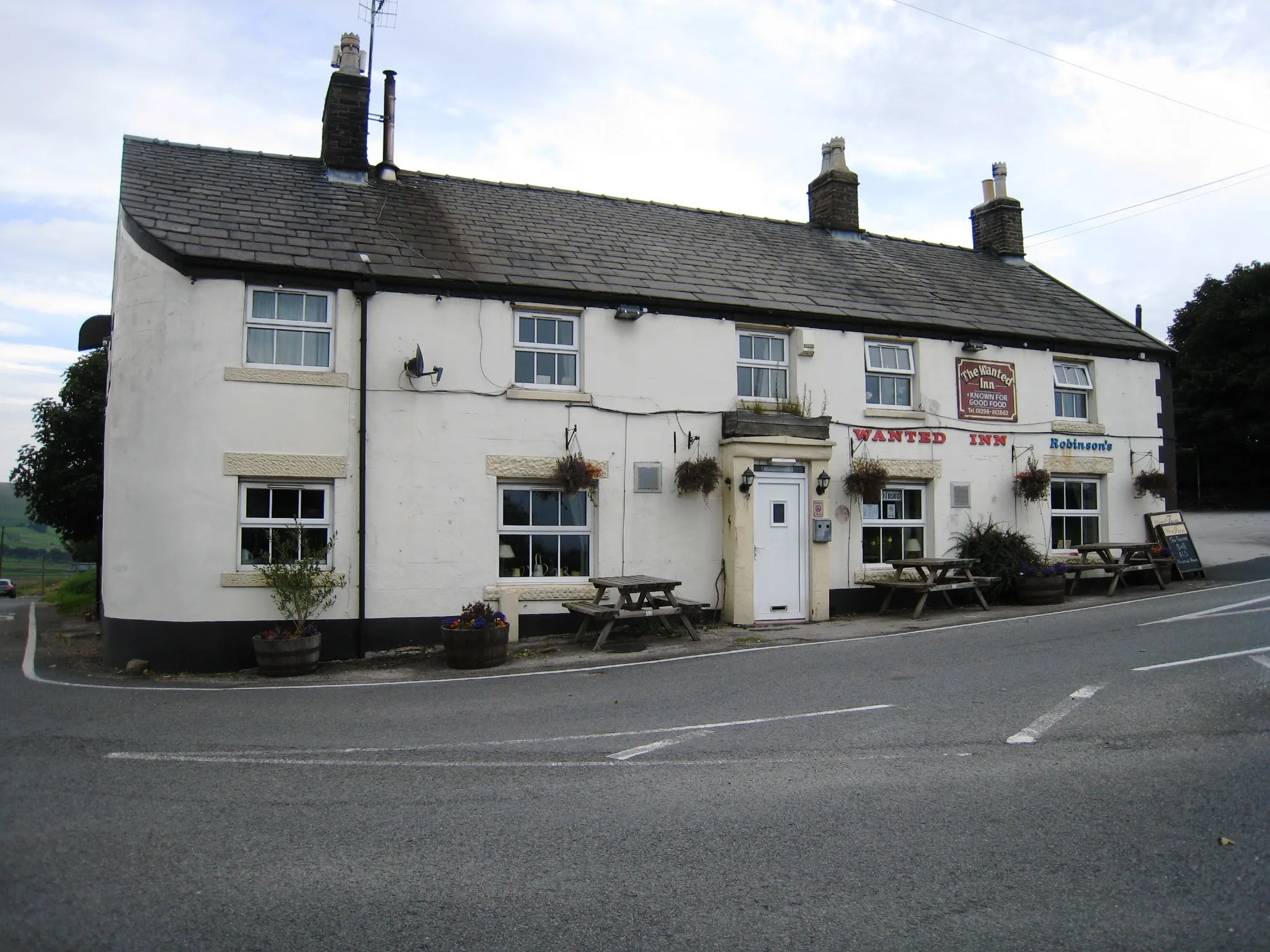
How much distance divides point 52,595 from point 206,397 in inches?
1140

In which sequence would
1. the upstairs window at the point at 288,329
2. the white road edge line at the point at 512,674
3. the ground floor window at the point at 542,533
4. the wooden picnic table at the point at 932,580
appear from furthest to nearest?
1. the wooden picnic table at the point at 932,580
2. the ground floor window at the point at 542,533
3. the upstairs window at the point at 288,329
4. the white road edge line at the point at 512,674

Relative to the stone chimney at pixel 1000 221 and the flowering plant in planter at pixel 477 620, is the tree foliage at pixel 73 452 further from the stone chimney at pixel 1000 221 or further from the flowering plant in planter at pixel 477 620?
the stone chimney at pixel 1000 221

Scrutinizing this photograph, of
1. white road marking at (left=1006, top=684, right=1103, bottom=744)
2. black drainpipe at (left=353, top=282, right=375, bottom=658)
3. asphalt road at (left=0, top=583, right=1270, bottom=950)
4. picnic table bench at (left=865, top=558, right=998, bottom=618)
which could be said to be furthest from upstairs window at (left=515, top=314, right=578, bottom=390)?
white road marking at (left=1006, top=684, right=1103, bottom=744)

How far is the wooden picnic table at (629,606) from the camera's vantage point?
11.8 metres

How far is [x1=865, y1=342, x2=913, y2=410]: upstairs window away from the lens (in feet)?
50.4

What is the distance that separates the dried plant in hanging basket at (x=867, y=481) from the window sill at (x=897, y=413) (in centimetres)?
94

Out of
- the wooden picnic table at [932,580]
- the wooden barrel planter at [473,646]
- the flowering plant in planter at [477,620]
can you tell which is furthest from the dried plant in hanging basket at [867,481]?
the wooden barrel planter at [473,646]

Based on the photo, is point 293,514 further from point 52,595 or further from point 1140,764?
point 52,595

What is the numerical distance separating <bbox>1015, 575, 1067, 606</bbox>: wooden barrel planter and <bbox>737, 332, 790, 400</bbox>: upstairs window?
488 cm

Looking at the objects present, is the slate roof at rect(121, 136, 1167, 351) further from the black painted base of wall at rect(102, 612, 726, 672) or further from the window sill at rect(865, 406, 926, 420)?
the black painted base of wall at rect(102, 612, 726, 672)

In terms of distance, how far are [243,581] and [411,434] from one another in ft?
9.08

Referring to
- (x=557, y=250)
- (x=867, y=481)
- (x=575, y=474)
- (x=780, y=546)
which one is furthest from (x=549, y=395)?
(x=867, y=481)

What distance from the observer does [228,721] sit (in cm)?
816

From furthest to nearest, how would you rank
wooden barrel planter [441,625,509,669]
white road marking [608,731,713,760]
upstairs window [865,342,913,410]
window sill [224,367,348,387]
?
upstairs window [865,342,913,410] → window sill [224,367,348,387] → wooden barrel planter [441,625,509,669] → white road marking [608,731,713,760]
